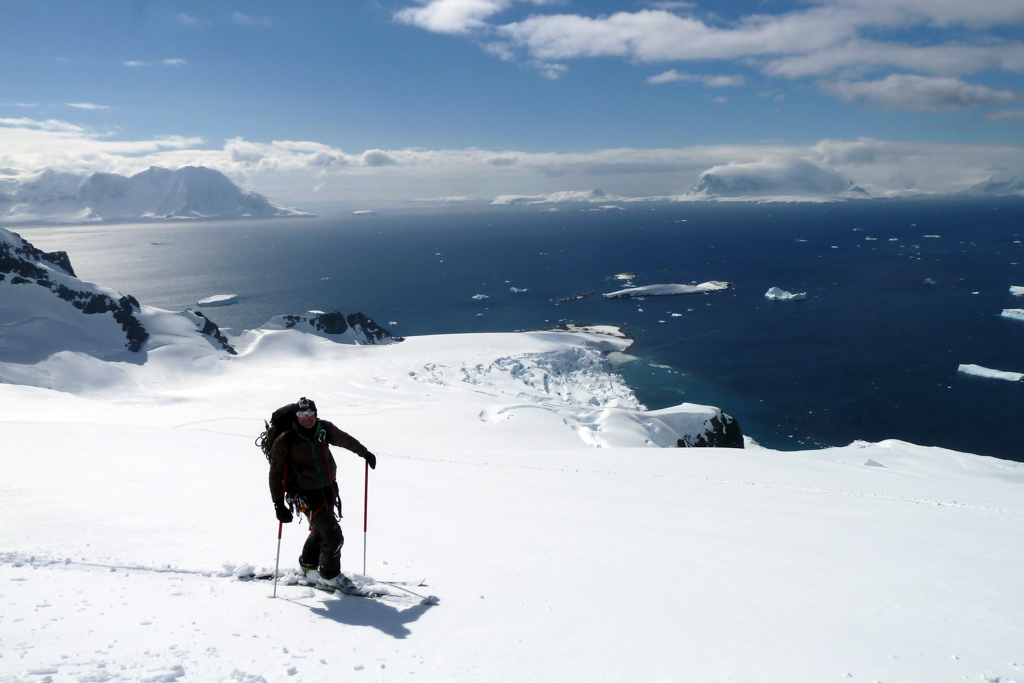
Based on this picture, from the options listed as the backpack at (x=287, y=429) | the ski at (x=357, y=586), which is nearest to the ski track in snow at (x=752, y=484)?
the ski at (x=357, y=586)

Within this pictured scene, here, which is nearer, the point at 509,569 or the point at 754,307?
the point at 509,569

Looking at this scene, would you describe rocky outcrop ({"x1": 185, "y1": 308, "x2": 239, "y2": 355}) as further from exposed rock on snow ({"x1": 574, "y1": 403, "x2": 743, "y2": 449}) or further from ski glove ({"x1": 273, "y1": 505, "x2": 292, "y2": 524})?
ski glove ({"x1": 273, "y1": 505, "x2": 292, "y2": 524})

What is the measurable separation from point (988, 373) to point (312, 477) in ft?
227

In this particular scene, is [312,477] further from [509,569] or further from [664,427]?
[664,427]

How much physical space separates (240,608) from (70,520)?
12.1 ft

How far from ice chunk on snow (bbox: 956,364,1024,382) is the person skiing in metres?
68.2

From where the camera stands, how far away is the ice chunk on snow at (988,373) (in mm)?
52125

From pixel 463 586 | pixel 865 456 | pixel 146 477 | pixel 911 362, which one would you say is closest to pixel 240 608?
pixel 463 586

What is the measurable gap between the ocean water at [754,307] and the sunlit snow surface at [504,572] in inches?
1326

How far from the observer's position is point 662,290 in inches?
3976

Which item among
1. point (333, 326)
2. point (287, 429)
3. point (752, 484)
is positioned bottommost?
point (333, 326)

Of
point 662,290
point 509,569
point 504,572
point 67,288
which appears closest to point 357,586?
point 504,572

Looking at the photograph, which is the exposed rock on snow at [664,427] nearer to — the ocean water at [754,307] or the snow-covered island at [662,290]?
the ocean water at [754,307]

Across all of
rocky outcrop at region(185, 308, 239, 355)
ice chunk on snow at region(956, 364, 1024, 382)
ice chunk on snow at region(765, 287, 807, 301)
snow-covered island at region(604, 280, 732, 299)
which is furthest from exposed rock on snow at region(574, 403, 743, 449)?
ice chunk on snow at region(765, 287, 807, 301)
